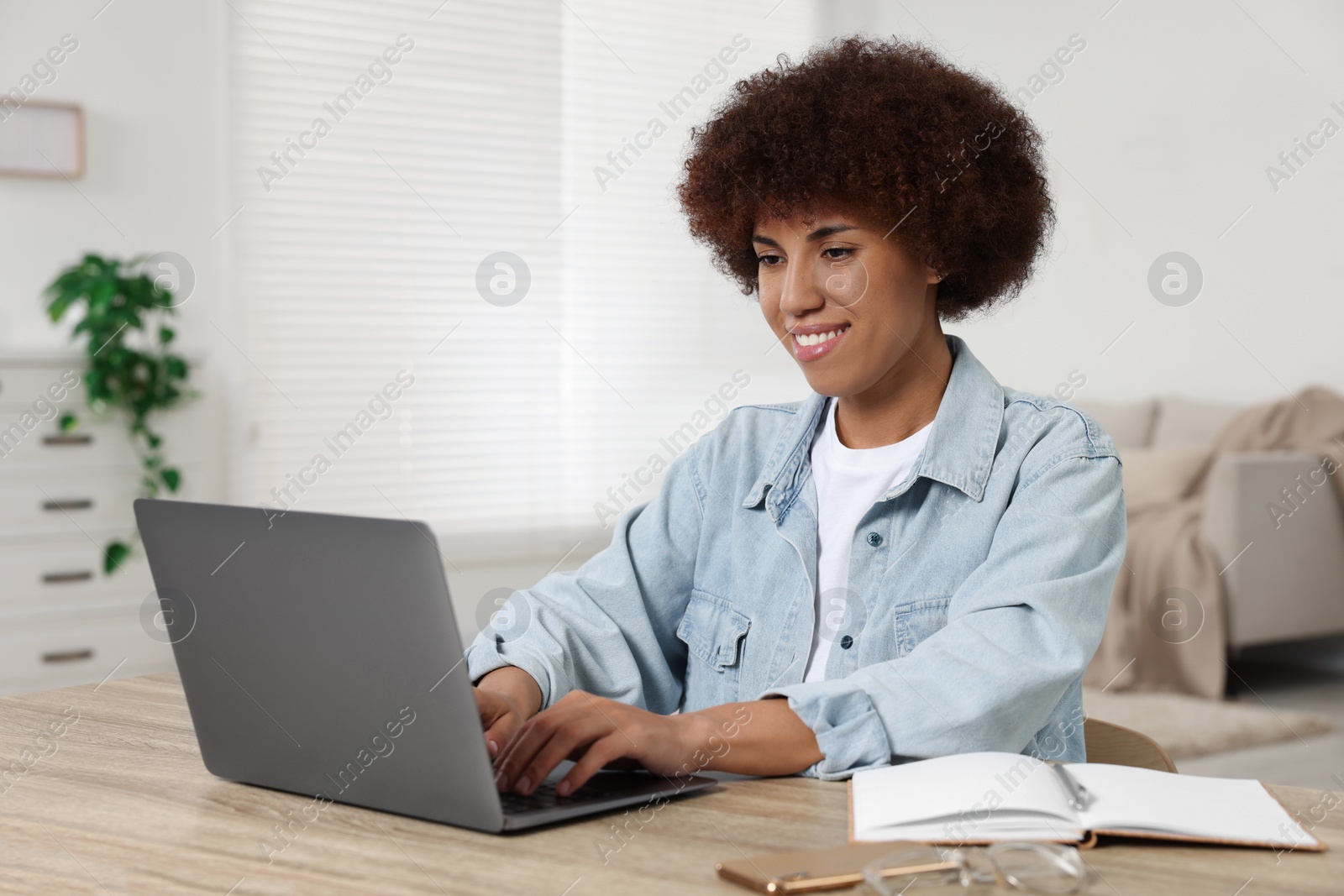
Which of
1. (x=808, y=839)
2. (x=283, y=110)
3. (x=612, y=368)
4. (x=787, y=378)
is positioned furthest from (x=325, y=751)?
(x=787, y=378)

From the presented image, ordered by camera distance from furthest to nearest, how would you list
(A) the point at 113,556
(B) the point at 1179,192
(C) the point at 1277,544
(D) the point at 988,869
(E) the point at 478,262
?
(E) the point at 478,262 → (B) the point at 1179,192 → (C) the point at 1277,544 → (A) the point at 113,556 → (D) the point at 988,869

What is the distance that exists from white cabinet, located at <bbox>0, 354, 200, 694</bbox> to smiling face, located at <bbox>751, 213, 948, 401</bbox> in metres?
2.93

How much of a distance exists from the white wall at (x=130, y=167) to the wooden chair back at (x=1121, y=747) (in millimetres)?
3309

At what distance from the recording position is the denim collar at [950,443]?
1327mm

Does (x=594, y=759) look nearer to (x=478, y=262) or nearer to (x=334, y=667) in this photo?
(x=334, y=667)

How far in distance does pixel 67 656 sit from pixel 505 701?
3.09m

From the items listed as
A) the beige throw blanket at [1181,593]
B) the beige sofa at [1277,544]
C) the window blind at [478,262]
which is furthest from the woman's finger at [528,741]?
the window blind at [478,262]

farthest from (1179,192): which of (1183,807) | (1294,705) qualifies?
(1183,807)

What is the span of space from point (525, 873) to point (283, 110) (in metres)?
4.14

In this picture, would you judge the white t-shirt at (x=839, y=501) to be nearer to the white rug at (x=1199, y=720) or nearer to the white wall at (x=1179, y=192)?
the white rug at (x=1199, y=720)

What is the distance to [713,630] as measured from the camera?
147cm

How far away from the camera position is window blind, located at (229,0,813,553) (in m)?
4.43

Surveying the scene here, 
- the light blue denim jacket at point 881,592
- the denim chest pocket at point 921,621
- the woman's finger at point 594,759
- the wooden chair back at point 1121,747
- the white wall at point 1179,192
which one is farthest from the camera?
the white wall at point 1179,192

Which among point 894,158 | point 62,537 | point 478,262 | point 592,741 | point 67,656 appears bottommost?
point 67,656
